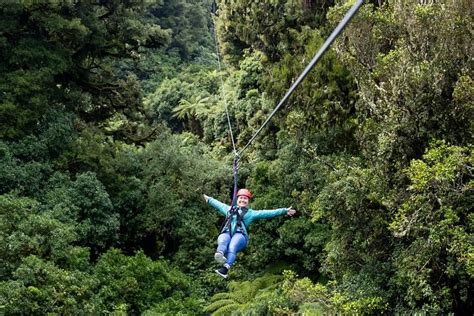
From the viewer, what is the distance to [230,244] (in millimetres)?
7789

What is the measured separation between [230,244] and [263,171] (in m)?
6.81

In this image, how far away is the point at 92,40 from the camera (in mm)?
14148

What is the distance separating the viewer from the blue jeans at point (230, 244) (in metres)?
7.68

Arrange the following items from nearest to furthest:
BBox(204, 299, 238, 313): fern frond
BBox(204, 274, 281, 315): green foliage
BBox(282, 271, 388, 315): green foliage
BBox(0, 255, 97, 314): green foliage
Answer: BBox(282, 271, 388, 315): green foliage < BBox(0, 255, 97, 314): green foliage < BBox(204, 274, 281, 315): green foliage < BBox(204, 299, 238, 313): fern frond

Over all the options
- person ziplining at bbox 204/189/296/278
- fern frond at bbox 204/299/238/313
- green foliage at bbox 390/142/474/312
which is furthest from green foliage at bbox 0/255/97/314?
green foliage at bbox 390/142/474/312

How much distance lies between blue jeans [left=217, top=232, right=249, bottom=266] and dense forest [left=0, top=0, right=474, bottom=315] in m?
1.31

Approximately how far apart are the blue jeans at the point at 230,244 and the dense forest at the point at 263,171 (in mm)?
1311

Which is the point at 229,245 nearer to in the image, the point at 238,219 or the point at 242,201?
the point at 238,219

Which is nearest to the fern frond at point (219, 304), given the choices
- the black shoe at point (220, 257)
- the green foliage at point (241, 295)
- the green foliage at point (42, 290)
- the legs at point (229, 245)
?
the green foliage at point (241, 295)

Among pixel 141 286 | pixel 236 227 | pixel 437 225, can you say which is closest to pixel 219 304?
pixel 141 286

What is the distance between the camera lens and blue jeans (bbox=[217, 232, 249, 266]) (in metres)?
7.68

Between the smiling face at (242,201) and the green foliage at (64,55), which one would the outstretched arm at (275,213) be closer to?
the smiling face at (242,201)

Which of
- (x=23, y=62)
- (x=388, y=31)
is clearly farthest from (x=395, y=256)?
(x=23, y=62)

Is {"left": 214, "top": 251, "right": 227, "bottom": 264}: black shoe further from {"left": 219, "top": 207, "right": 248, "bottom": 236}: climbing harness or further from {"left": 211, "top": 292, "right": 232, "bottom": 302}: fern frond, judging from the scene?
{"left": 211, "top": 292, "right": 232, "bottom": 302}: fern frond
